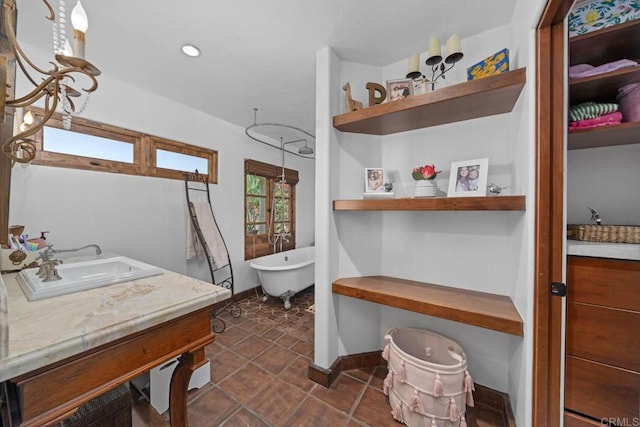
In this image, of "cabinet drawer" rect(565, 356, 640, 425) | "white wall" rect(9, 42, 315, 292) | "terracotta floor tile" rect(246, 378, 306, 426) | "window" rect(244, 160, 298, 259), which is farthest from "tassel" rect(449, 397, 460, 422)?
"window" rect(244, 160, 298, 259)

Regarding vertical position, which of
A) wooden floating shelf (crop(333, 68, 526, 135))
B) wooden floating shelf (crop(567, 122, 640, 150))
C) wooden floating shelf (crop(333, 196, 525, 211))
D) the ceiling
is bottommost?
wooden floating shelf (crop(333, 196, 525, 211))

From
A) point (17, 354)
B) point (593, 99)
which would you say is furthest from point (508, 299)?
point (17, 354)

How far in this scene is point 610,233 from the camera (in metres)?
0.99

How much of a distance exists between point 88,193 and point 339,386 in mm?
2577

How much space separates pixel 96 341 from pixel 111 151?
2151 mm

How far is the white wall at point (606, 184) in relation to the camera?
1126 mm

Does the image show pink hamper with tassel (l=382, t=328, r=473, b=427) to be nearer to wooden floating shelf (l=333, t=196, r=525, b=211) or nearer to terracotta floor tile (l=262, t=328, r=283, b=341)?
wooden floating shelf (l=333, t=196, r=525, b=211)

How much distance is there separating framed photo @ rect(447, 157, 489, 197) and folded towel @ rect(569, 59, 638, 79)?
0.48 metres

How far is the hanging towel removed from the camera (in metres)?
2.54

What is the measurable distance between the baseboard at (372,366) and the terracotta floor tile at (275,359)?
25 centimetres

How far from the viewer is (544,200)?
0.95m

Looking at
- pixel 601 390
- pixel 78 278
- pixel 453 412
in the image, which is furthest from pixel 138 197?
pixel 601 390

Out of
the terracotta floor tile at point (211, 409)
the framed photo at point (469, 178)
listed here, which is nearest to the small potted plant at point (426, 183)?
the framed photo at point (469, 178)

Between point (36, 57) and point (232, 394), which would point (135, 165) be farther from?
point (232, 394)
